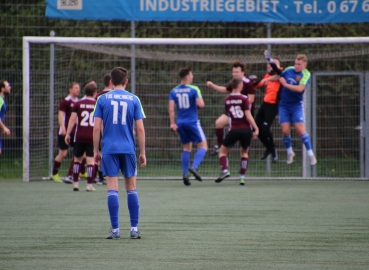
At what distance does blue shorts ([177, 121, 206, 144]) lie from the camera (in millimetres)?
14562

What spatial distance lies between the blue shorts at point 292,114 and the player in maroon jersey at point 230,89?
0.70 m

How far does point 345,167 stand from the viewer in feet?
54.4

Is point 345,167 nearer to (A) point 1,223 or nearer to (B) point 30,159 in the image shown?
(B) point 30,159

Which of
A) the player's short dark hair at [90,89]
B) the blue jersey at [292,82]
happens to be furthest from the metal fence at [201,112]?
the player's short dark hair at [90,89]

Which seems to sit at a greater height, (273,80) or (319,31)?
Result: (319,31)

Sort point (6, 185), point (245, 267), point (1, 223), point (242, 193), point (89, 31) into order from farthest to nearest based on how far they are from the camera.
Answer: point (89, 31) → point (6, 185) → point (242, 193) → point (1, 223) → point (245, 267)

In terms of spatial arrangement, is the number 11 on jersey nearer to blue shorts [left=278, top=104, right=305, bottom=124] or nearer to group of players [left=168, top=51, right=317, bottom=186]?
group of players [left=168, top=51, right=317, bottom=186]

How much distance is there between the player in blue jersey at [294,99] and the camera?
14.6 meters

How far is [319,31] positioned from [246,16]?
438cm

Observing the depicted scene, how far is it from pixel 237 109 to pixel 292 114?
56.4 inches

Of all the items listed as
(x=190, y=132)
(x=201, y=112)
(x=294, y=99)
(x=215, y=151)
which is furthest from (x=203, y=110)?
(x=294, y=99)

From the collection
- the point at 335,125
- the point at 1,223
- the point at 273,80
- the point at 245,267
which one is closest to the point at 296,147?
the point at 335,125

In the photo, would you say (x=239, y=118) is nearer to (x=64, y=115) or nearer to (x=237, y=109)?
(x=237, y=109)

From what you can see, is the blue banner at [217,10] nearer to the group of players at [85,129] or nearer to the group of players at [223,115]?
the group of players at [223,115]
